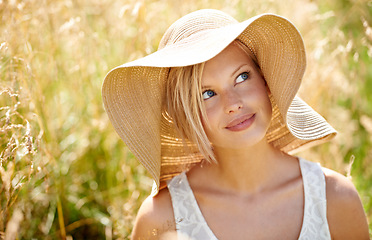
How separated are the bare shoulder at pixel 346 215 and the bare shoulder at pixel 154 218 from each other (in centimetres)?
65

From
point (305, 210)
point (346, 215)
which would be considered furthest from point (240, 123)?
point (346, 215)

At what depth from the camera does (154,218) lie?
196cm

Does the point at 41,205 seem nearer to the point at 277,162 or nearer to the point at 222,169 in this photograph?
the point at 222,169

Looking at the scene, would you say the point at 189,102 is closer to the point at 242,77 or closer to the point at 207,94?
the point at 207,94

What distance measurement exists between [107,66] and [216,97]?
1177 millimetres

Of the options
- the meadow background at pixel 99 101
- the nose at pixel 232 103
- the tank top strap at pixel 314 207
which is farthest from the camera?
the meadow background at pixel 99 101

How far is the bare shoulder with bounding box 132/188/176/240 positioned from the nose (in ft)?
1.85

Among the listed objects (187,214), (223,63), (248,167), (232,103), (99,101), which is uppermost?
(223,63)

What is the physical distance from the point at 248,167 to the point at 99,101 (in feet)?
4.02

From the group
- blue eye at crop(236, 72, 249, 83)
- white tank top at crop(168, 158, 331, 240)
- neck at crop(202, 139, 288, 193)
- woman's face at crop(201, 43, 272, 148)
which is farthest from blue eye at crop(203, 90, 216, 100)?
white tank top at crop(168, 158, 331, 240)

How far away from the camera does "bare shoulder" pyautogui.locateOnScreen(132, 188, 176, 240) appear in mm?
1930

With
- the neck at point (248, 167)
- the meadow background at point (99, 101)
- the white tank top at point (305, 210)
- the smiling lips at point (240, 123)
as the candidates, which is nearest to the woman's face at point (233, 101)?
the smiling lips at point (240, 123)

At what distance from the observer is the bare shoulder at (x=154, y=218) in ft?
6.33

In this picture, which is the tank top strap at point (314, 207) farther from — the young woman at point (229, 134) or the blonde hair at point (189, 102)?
the blonde hair at point (189, 102)
